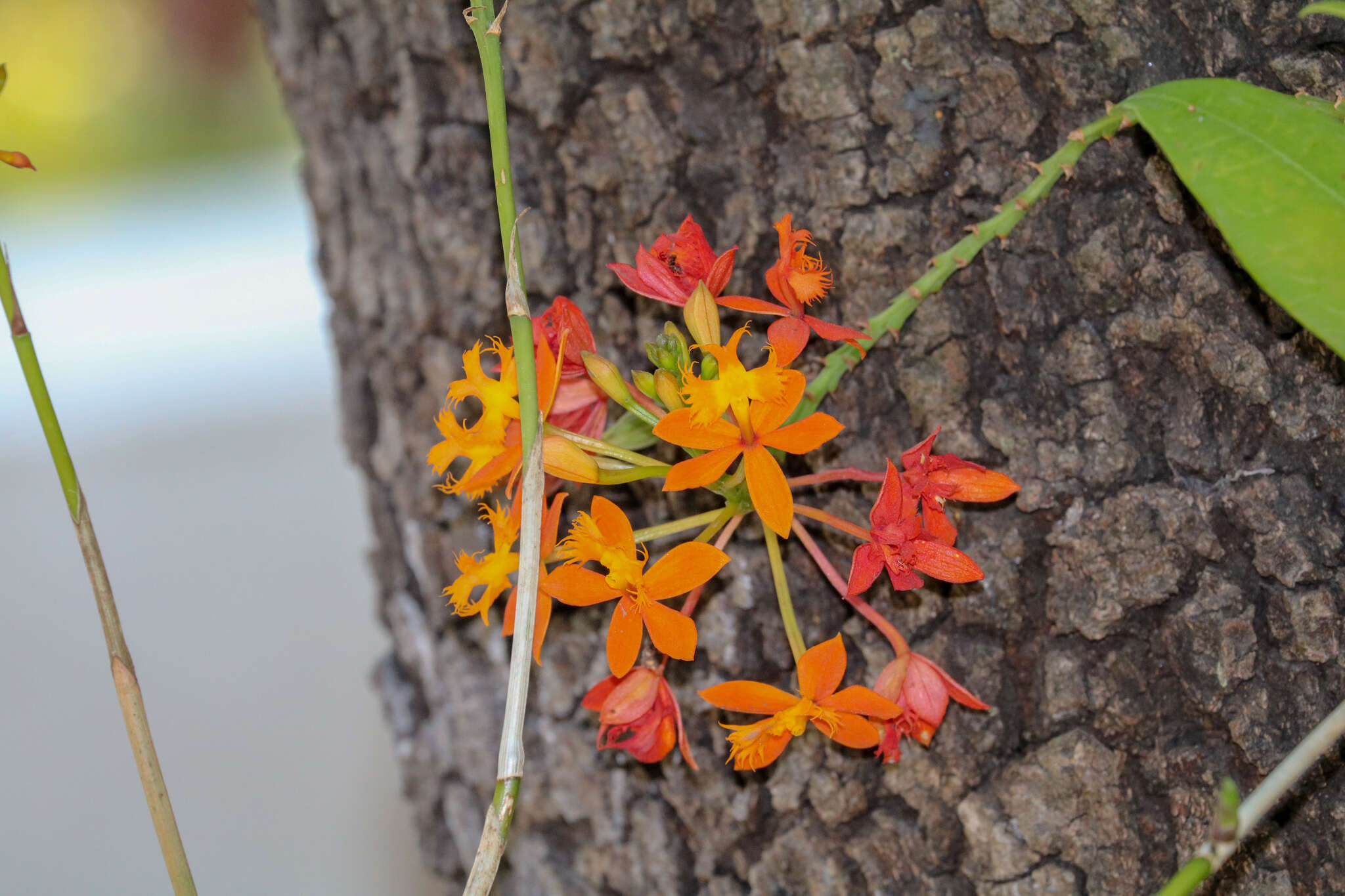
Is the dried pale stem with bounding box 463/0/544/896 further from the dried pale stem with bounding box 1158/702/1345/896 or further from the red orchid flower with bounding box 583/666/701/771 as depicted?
the dried pale stem with bounding box 1158/702/1345/896

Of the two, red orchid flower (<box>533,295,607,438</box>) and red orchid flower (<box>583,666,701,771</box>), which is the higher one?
red orchid flower (<box>533,295,607,438</box>)

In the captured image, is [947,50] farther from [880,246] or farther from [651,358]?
[651,358]

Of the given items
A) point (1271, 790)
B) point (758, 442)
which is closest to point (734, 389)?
point (758, 442)

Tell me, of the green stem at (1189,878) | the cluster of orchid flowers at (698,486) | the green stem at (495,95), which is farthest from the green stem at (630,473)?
→ the green stem at (1189,878)

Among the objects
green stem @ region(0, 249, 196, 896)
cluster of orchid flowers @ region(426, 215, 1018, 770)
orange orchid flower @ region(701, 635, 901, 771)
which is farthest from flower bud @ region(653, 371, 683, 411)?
green stem @ region(0, 249, 196, 896)

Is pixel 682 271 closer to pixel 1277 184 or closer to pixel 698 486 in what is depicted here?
pixel 698 486

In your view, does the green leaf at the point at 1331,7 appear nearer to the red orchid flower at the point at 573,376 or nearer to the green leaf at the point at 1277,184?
the green leaf at the point at 1277,184
